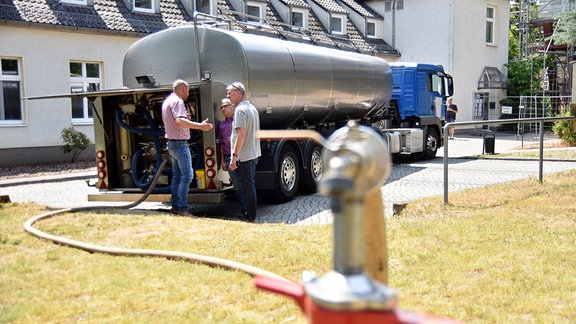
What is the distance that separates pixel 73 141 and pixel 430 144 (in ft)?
35.7

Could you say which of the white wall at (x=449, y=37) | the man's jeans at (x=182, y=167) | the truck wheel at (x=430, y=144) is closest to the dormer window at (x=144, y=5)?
the truck wheel at (x=430, y=144)

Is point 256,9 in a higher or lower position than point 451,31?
higher

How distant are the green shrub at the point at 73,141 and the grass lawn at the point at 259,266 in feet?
35.3

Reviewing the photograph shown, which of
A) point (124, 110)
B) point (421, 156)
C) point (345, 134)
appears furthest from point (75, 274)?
point (421, 156)

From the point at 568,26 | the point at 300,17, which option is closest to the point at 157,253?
the point at 568,26

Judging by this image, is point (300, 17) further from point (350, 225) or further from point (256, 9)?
point (350, 225)

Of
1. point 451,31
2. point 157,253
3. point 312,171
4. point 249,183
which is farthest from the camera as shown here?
point 451,31

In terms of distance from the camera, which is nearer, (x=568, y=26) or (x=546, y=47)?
(x=568, y=26)

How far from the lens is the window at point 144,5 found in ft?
74.3

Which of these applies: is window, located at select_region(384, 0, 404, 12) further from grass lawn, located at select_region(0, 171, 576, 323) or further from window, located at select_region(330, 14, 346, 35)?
grass lawn, located at select_region(0, 171, 576, 323)

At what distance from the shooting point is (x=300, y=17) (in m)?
31.0

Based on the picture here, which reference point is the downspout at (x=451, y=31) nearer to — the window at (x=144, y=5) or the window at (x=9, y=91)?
the window at (x=144, y=5)

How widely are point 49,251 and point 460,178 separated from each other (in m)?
10.2

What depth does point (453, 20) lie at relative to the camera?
3441 centimetres
